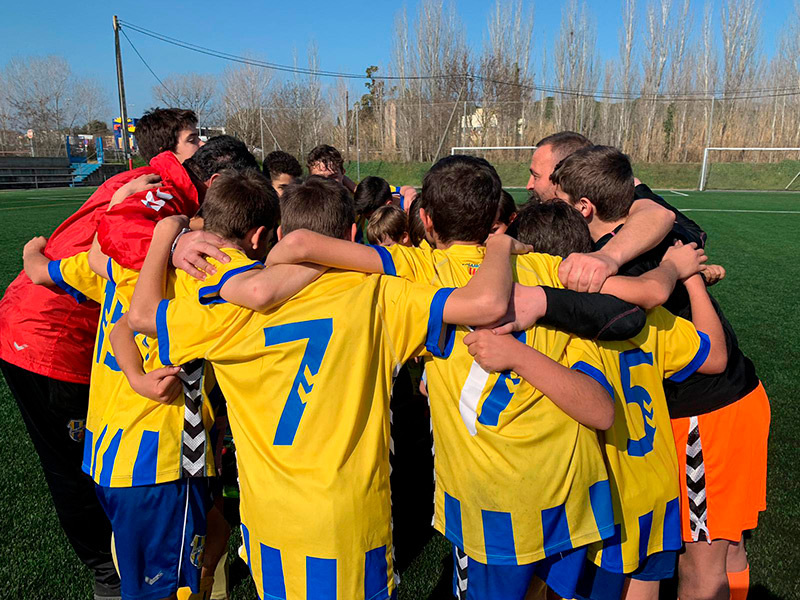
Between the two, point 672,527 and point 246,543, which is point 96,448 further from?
point 672,527

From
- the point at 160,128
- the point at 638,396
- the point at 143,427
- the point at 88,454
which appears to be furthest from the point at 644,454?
the point at 160,128

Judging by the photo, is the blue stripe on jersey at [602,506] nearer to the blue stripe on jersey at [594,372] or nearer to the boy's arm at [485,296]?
the blue stripe on jersey at [594,372]

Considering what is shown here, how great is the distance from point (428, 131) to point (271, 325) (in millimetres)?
35196

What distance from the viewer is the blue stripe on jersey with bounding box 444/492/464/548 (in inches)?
70.7

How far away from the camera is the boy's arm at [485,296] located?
5.11 ft

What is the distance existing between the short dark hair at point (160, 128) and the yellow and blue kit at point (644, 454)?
2.34 m

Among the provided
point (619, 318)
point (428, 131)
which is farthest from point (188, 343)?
point (428, 131)

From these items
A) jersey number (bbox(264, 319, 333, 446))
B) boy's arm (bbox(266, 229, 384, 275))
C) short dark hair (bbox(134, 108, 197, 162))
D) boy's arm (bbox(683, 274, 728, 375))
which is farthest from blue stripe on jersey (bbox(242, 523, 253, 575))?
short dark hair (bbox(134, 108, 197, 162))

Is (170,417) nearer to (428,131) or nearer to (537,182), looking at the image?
(537,182)

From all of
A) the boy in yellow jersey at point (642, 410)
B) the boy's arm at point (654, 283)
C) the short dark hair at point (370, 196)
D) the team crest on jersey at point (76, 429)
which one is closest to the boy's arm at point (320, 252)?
the boy in yellow jersey at point (642, 410)

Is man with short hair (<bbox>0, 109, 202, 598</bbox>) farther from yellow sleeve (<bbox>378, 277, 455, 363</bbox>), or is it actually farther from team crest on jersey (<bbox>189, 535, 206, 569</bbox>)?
yellow sleeve (<bbox>378, 277, 455, 363</bbox>)

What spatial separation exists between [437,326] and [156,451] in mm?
1046

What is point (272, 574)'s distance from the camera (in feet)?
5.63

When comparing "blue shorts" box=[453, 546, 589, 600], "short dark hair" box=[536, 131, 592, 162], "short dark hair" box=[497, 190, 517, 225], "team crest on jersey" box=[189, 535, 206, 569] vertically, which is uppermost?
"short dark hair" box=[536, 131, 592, 162]
